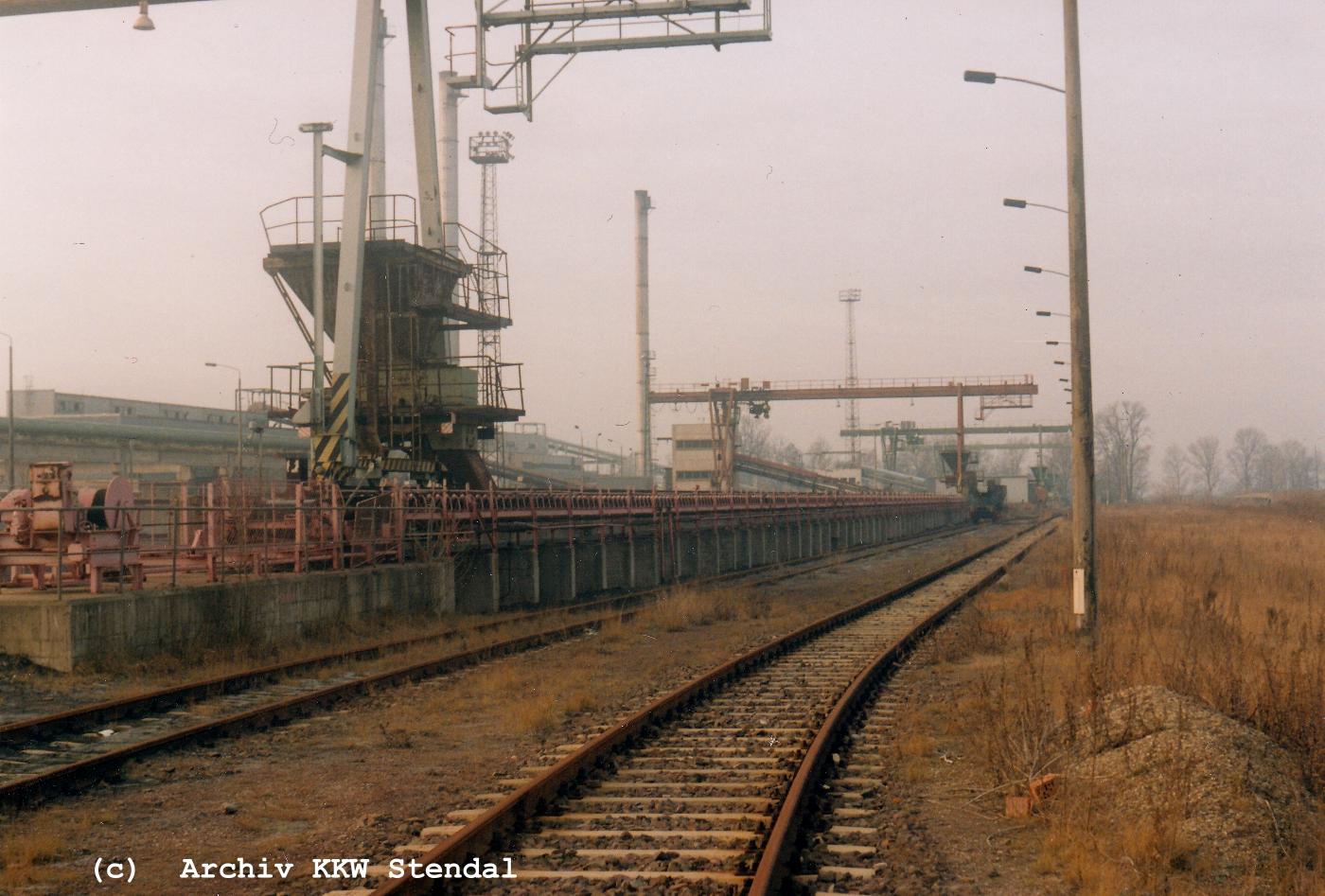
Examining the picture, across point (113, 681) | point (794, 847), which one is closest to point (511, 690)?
point (113, 681)

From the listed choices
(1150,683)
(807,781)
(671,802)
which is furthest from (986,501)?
(671,802)

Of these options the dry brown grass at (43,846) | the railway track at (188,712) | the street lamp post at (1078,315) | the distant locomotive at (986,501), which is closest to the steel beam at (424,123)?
the railway track at (188,712)

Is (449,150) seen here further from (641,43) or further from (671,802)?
(671,802)

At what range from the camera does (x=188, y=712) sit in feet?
36.1

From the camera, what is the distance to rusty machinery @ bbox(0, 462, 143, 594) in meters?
13.7

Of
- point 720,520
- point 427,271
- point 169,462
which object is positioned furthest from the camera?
point 169,462

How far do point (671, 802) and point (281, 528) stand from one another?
40.3ft

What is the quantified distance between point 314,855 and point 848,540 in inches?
1819

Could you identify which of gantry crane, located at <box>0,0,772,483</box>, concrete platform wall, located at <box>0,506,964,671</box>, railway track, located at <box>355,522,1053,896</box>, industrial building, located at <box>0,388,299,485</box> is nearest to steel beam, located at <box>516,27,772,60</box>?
gantry crane, located at <box>0,0,772,483</box>

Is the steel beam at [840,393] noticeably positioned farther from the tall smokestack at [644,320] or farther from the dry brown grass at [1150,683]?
the dry brown grass at [1150,683]

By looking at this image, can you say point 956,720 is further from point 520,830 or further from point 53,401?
point 53,401

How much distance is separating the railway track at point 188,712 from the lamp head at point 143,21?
21.9ft

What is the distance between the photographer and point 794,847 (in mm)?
6363

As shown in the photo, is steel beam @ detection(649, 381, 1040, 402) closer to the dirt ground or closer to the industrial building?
the industrial building
